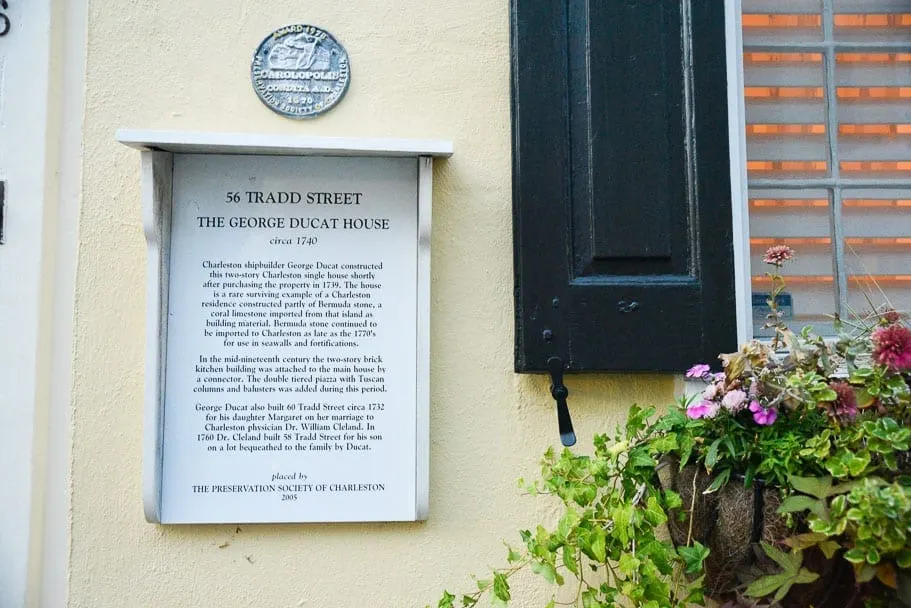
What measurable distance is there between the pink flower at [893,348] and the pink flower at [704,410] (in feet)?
1.12

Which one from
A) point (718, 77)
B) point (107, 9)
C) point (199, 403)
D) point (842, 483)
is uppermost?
point (107, 9)

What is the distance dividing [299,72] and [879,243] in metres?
1.83

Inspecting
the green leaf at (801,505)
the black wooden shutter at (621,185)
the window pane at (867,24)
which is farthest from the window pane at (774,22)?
the green leaf at (801,505)

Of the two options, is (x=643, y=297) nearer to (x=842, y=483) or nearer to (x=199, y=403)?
(x=842, y=483)

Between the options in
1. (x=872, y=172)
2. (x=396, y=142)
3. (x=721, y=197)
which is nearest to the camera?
(x=396, y=142)

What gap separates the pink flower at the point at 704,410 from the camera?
1571 millimetres

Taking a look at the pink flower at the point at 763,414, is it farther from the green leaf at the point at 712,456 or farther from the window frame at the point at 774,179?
the window frame at the point at 774,179

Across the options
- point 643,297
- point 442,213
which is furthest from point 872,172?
point 442,213

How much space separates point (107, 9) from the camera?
1957 mm

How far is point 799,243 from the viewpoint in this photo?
219cm

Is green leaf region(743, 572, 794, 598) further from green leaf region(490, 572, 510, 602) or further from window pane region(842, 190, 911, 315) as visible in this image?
window pane region(842, 190, 911, 315)

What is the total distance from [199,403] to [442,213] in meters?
0.83

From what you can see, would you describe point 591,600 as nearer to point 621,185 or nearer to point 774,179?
point 621,185

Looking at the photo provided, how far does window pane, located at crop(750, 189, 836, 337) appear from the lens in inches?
85.4
